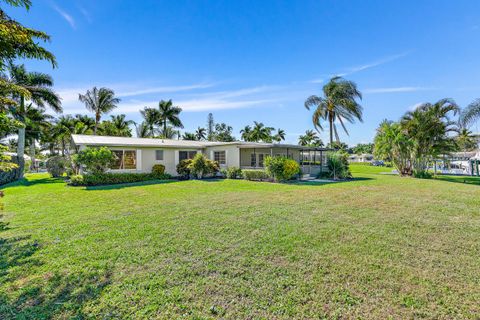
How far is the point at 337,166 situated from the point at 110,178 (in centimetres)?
1663

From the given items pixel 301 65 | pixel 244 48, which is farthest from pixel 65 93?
pixel 301 65

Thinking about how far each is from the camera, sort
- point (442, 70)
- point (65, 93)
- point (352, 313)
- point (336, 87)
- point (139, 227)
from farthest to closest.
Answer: point (336, 87)
point (65, 93)
point (442, 70)
point (139, 227)
point (352, 313)

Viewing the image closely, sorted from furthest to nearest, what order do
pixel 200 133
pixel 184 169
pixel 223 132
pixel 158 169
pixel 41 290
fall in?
pixel 223 132
pixel 200 133
pixel 184 169
pixel 158 169
pixel 41 290

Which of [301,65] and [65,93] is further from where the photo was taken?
[65,93]

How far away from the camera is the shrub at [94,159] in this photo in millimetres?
14328

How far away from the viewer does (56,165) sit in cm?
2067

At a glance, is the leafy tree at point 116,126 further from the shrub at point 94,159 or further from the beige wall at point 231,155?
the beige wall at point 231,155

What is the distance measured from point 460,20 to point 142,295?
1637 centimetres

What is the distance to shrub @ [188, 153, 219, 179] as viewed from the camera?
57.8 ft

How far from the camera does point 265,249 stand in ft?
14.6

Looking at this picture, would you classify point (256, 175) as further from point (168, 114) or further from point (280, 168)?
point (168, 114)

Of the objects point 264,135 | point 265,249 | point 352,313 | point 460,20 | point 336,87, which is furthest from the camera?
point 264,135

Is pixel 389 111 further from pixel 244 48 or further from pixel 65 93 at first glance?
pixel 65 93

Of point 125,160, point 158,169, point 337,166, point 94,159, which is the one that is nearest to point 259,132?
point 337,166
